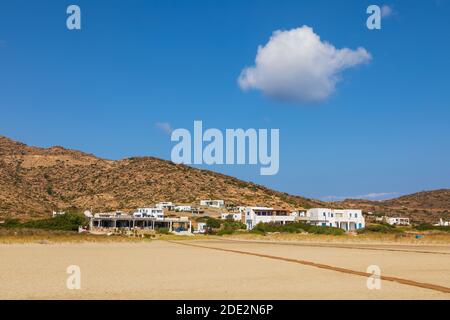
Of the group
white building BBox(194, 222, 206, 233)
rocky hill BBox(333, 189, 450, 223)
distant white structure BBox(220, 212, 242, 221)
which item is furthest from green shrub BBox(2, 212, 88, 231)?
rocky hill BBox(333, 189, 450, 223)

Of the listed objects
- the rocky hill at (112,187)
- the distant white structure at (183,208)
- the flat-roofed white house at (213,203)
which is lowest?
the distant white structure at (183,208)

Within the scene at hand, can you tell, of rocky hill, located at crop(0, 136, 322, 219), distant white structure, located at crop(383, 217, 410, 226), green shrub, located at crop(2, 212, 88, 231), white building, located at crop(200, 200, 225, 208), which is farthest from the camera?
white building, located at crop(200, 200, 225, 208)

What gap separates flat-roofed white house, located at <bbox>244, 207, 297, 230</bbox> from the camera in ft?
325

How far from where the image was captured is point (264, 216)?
329 ft

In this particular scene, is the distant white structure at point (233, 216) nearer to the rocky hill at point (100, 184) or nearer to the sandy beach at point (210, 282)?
the rocky hill at point (100, 184)

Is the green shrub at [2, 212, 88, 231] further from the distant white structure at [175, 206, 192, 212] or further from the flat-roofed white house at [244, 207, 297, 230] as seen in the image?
the distant white structure at [175, 206, 192, 212]

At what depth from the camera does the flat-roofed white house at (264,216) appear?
98.9m

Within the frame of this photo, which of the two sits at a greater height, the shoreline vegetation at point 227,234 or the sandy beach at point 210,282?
the sandy beach at point 210,282

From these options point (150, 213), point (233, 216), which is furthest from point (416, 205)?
point (150, 213)

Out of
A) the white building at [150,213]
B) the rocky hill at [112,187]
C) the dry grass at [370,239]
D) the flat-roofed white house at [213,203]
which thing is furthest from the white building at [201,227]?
the flat-roofed white house at [213,203]

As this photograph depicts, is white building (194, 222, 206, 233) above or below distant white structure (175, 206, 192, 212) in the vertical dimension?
below

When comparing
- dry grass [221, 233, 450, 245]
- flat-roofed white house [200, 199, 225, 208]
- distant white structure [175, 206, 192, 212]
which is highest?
flat-roofed white house [200, 199, 225, 208]
